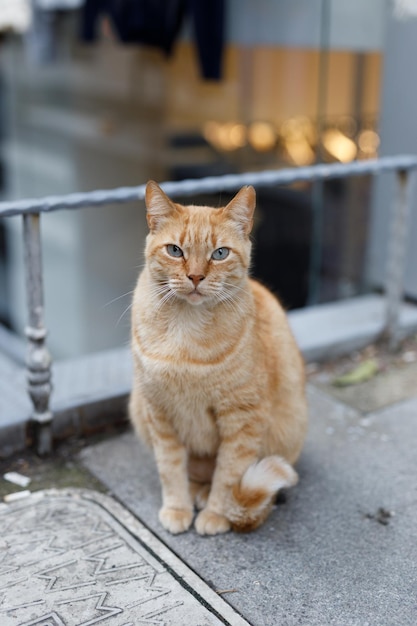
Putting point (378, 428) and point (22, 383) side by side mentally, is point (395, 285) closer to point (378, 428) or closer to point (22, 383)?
point (378, 428)

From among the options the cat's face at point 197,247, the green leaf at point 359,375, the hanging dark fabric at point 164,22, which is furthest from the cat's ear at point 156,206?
the hanging dark fabric at point 164,22

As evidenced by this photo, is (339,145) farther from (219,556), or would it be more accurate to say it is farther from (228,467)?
(219,556)

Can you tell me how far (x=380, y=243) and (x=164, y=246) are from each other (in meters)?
2.92

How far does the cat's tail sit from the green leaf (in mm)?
1313

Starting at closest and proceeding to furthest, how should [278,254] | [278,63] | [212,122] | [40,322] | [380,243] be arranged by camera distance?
[40,322], [380,243], [278,63], [278,254], [212,122]


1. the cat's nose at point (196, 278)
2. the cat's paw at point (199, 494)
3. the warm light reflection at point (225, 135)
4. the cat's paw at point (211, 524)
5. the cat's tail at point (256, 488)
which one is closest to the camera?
the cat's nose at point (196, 278)

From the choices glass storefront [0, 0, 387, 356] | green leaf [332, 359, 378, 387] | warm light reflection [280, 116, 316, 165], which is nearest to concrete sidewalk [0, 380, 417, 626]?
green leaf [332, 359, 378, 387]

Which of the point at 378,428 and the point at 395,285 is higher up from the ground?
the point at 395,285

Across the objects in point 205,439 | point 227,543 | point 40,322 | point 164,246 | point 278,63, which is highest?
point 278,63

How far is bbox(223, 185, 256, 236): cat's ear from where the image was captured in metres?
2.46

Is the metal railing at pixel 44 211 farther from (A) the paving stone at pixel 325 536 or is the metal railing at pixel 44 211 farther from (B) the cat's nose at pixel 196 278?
(B) the cat's nose at pixel 196 278

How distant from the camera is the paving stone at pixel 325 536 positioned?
234cm

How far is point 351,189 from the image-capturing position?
17.5 ft

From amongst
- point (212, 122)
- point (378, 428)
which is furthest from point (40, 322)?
point (212, 122)
